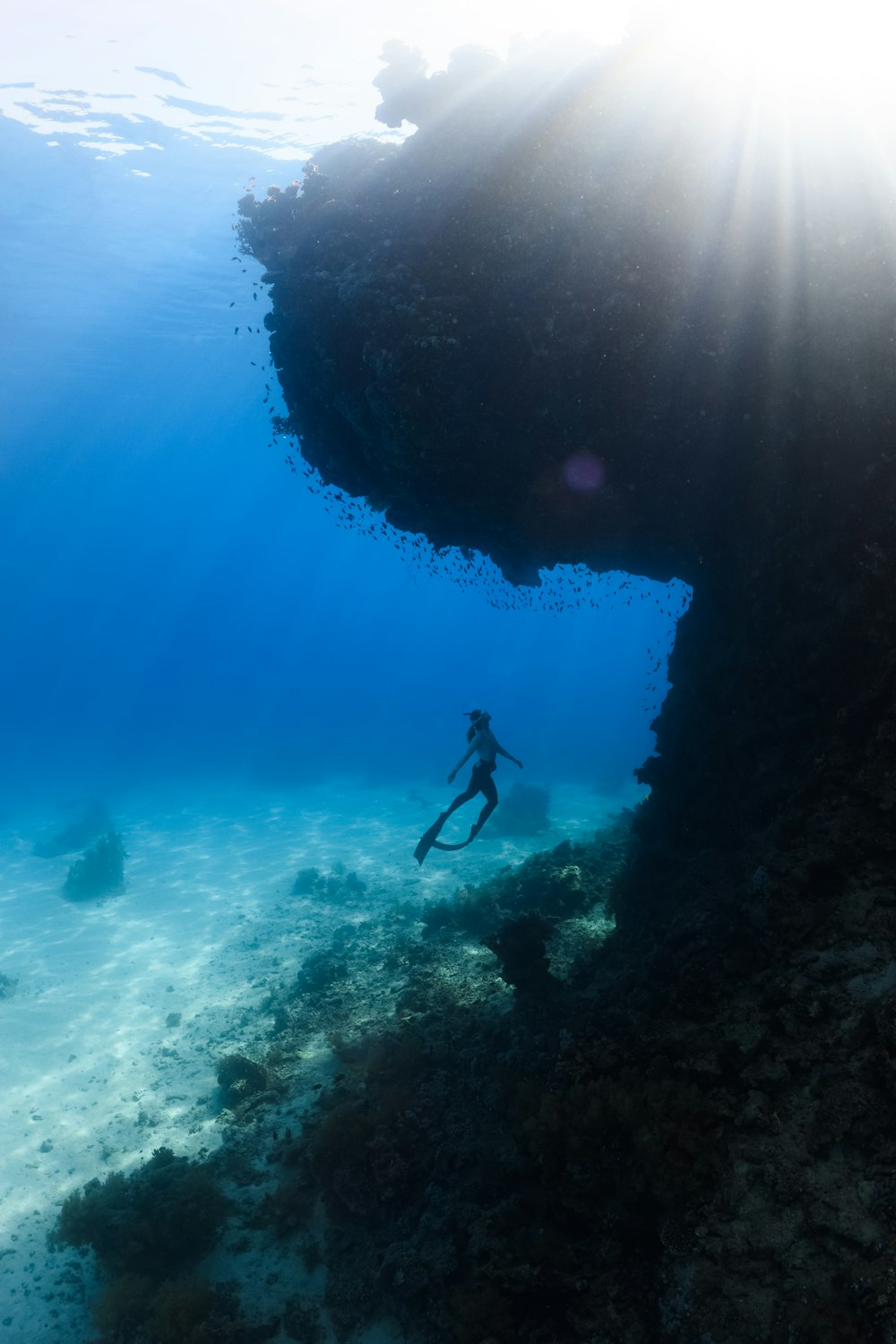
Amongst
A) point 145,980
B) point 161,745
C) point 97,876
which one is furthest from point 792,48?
→ point 161,745

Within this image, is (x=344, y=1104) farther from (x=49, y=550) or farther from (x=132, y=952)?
(x=49, y=550)

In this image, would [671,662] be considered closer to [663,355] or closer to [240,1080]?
[663,355]

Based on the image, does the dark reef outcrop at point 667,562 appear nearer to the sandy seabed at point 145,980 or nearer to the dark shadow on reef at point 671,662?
the dark shadow on reef at point 671,662

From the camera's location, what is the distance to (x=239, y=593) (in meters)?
168

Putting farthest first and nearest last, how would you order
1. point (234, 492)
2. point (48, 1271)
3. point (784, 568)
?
1. point (234, 492)
2. point (784, 568)
3. point (48, 1271)

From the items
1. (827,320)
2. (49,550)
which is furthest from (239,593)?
(827,320)

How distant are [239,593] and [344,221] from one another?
16862 centimetres

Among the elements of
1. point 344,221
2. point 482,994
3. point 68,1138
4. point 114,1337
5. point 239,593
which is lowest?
point 114,1337

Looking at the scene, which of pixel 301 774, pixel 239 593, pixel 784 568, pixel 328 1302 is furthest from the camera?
pixel 239 593

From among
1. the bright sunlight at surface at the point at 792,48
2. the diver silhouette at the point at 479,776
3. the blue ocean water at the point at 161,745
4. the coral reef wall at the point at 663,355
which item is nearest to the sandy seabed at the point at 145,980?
the blue ocean water at the point at 161,745

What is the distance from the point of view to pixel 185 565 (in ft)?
455

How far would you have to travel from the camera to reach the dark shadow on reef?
3938 millimetres

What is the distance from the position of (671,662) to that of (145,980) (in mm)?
13096

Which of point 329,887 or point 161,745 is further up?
point 161,745
